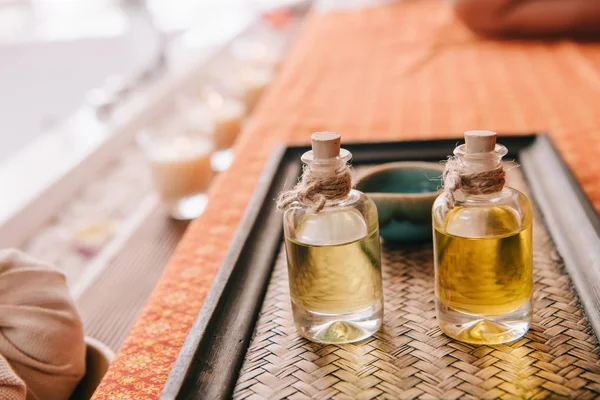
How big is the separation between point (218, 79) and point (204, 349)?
1548mm

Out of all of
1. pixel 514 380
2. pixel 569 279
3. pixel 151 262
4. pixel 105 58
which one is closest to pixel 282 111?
pixel 151 262

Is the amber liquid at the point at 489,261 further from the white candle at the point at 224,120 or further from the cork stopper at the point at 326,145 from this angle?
the white candle at the point at 224,120

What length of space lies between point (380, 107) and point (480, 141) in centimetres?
88

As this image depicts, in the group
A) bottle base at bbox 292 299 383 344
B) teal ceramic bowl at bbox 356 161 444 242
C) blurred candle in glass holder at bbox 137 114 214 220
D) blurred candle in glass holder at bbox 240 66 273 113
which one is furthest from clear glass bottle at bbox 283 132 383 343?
blurred candle in glass holder at bbox 240 66 273 113

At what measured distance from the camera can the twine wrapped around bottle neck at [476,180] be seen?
49cm

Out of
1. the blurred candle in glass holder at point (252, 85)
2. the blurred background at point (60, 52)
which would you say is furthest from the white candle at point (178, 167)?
the blurred background at point (60, 52)

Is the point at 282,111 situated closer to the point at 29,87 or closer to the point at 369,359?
the point at 369,359

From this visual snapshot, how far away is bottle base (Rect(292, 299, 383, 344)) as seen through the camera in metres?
0.54

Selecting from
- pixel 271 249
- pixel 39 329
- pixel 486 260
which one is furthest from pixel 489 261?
pixel 39 329

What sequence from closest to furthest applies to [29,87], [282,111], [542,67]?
[282,111] < [542,67] < [29,87]

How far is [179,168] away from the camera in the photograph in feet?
3.57

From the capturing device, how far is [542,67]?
153 cm

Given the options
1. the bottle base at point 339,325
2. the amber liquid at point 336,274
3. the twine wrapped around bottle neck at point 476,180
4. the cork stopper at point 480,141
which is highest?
the cork stopper at point 480,141

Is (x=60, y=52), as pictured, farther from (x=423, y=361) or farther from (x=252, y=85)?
(x=423, y=361)
